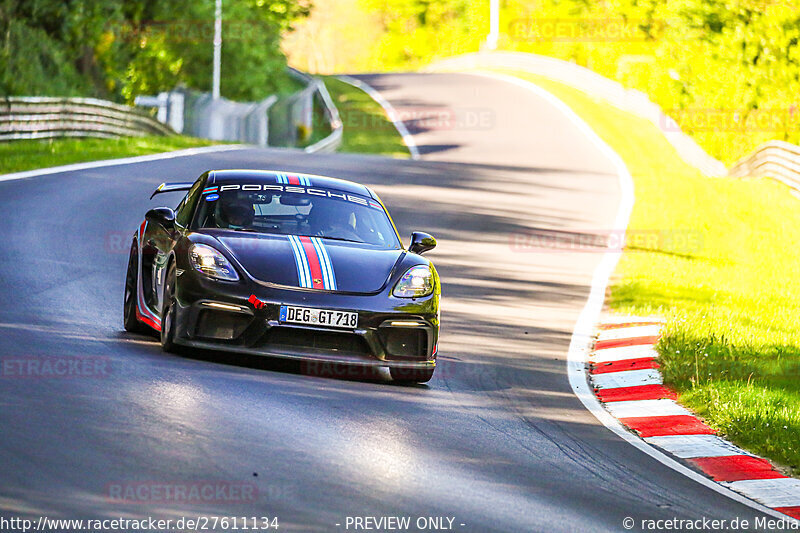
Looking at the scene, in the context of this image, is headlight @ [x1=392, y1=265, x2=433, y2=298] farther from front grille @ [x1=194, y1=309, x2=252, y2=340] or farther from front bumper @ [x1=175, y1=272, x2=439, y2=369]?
front grille @ [x1=194, y1=309, x2=252, y2=340]

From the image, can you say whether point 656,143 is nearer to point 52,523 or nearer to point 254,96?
point 254,96

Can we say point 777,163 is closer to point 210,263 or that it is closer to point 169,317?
point 210,263

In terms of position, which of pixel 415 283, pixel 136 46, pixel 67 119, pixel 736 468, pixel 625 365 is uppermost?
pixel 136 46

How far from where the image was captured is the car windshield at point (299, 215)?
9945 mm

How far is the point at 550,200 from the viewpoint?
1006 inches

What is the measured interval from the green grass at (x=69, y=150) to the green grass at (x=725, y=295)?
1086 cm

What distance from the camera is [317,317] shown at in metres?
8.84

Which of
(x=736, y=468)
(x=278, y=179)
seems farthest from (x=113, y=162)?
(x=736, y=468)

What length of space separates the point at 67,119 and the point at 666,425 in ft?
81.9

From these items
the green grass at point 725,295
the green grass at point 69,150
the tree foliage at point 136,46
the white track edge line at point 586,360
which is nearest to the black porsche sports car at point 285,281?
the white track edge line at point 586,360

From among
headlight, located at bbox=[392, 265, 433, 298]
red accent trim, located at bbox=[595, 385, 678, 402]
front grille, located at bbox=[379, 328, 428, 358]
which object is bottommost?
red accent trim, located at bbox=[595, 385, 678, 402]

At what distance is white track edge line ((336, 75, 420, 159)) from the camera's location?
146 ft

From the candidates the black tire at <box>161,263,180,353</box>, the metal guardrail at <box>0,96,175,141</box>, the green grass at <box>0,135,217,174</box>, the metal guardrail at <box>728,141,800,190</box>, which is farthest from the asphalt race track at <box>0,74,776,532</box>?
the metal guardrail at <box>728,141,800,190</box>

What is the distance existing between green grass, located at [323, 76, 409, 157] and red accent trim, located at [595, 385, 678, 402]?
3258cm
